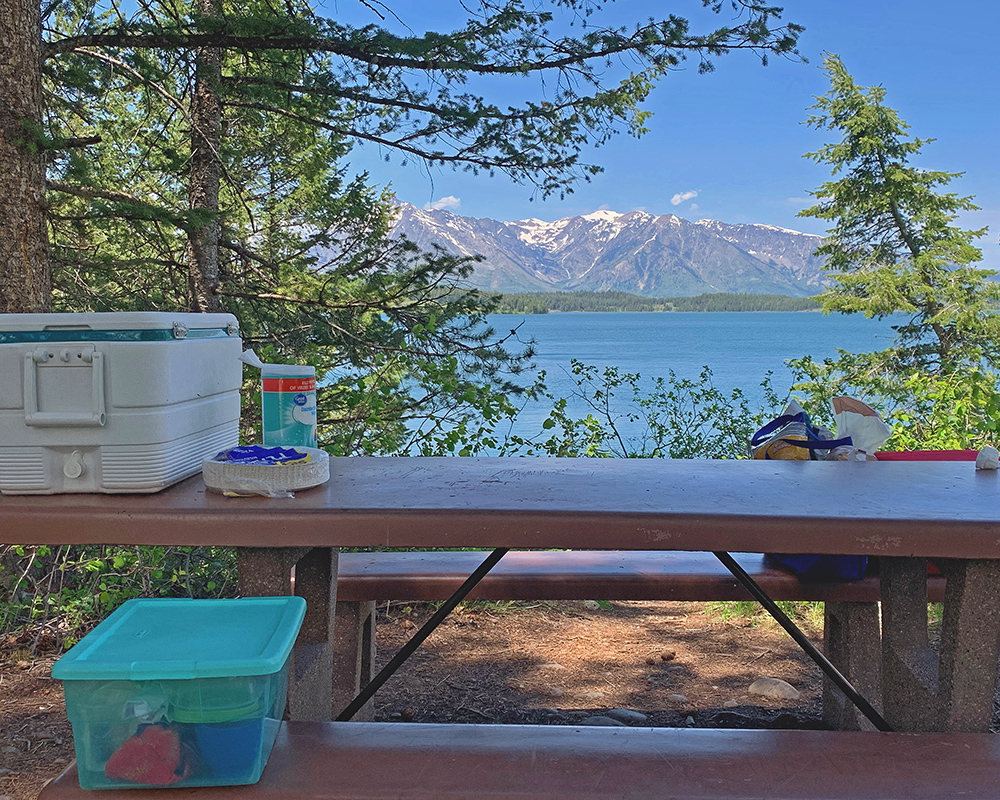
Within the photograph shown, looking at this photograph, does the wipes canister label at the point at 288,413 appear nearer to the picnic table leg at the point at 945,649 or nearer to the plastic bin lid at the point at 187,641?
the plastic bin lid at the point at 187,641

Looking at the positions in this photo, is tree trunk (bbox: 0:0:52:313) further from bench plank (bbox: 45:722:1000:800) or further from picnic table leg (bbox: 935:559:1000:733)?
picnic table leg (bbox: 935:559:1000:733)

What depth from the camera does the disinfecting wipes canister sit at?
6.08 feet

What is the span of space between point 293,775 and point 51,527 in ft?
2.18

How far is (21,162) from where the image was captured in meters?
3.62

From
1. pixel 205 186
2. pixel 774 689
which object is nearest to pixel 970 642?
pixel 774 689

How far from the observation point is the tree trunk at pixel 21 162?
356 cm

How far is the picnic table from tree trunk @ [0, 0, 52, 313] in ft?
8.22

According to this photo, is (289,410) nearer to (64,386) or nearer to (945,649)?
(64,386)

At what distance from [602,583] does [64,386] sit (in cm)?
152

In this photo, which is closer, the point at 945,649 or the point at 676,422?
the point at 945,649

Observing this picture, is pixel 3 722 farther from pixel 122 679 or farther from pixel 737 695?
pixel 737 695

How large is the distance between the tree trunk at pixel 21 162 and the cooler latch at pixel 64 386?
2.36 m

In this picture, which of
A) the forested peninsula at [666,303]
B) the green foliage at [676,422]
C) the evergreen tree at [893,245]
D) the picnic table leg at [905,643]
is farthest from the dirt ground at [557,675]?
the forested peninsula at [666,303]

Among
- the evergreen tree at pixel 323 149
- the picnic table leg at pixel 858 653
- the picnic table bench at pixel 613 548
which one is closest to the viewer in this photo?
the picnic table bench at pixel 613 548
